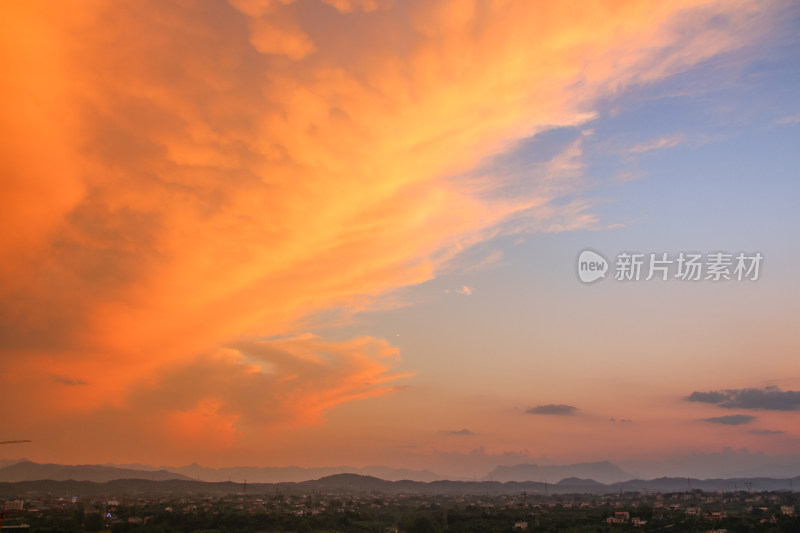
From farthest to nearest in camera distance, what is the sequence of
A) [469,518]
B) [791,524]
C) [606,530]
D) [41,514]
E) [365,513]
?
[365,513], [469,518], [41,514], [606,530], [791,524]

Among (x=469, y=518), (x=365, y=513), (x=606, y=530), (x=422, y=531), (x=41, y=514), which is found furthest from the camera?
(x=365, y=513)

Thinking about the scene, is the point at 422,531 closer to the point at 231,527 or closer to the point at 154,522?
the point at 231,527

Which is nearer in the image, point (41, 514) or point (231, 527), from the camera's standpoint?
point (231, 527)

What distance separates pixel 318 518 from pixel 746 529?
57.4m

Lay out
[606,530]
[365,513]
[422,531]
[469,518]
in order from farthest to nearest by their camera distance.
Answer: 1. [365,513]
2. [469,518]
3. [422,531]
4. [606,530]

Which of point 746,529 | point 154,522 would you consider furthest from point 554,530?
point 154,522

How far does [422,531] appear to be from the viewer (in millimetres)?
74375

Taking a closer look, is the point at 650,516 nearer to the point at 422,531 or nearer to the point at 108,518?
the point at 422,531

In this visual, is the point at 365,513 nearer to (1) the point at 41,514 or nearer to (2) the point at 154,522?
(2) the point at 154,522

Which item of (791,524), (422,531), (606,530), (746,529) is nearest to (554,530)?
(606,530)

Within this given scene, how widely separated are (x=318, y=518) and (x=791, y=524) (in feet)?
203

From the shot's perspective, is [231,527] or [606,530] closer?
[606,530]

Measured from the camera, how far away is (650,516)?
8444 cm

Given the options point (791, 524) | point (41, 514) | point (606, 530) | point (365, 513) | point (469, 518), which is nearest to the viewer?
point (791, 524)
